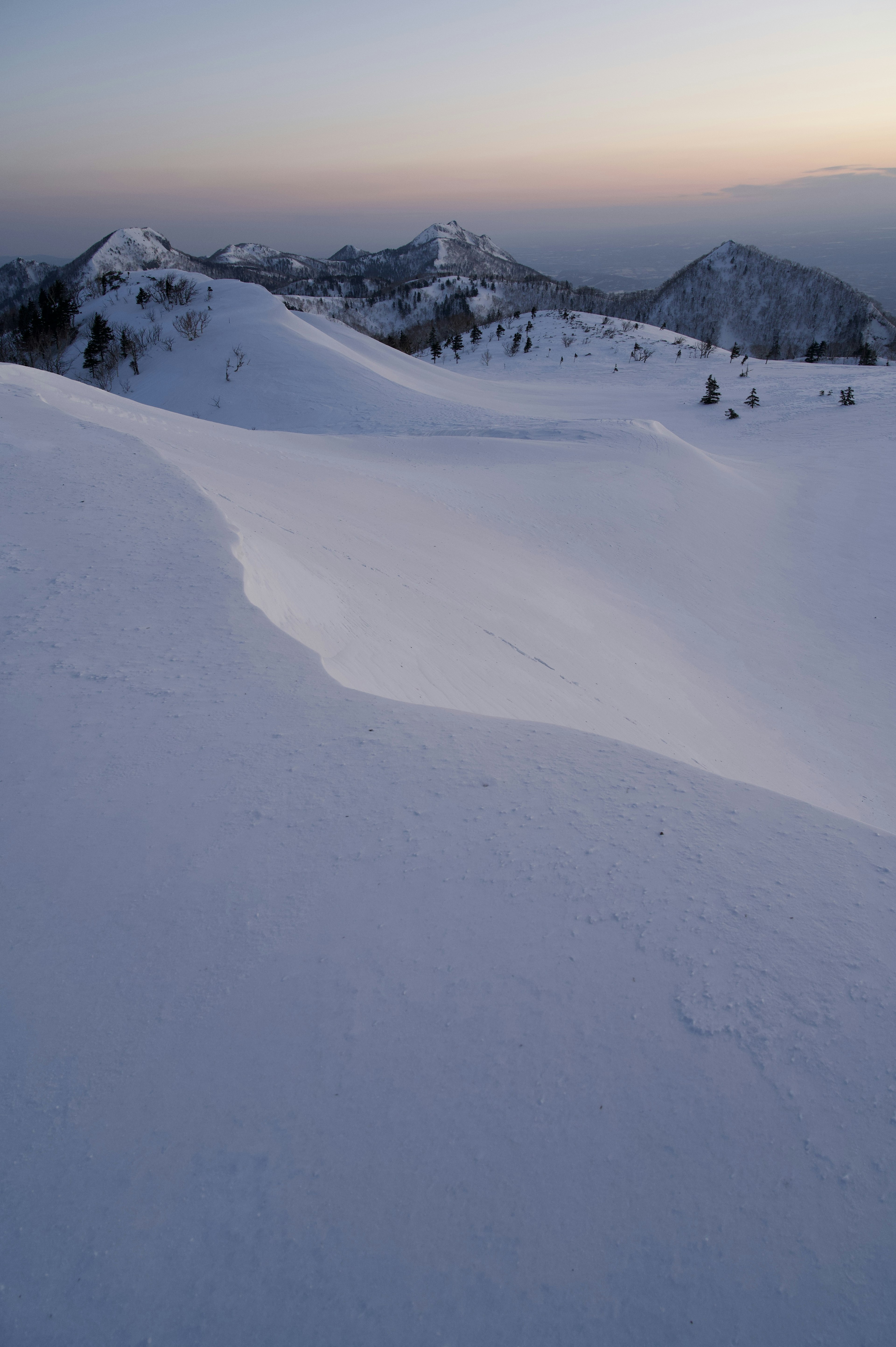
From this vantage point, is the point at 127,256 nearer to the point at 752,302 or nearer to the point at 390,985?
the point at 752,302

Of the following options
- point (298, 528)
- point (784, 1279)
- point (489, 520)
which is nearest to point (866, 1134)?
point (784, 1279)

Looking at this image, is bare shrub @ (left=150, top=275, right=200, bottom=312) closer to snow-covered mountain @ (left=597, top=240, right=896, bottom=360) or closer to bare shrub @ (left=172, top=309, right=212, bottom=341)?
bare shrub @ (left=172, top=309, right=212, bottom=341)

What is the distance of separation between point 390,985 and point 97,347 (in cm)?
3556

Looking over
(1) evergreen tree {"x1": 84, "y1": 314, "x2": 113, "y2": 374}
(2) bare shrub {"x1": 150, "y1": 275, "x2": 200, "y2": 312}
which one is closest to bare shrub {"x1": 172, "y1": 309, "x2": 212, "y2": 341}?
(1) evergreen tree {"x1": 84, "y1": 314, "x2": 113, "y2": 374}

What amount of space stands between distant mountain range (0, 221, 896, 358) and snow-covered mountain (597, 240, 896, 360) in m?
0.12

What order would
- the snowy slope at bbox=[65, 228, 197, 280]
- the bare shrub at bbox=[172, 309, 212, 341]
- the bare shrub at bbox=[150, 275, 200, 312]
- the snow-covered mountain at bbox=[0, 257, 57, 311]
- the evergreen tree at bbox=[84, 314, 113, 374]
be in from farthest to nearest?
the snow-covered mountain at bbox=[0, 257, 57, 311]
the snowy slope at bbox=[65, 228, 197, 280]
the bare shrub at bbox=[150, 275, 200, 312]
the bare shrub at bbox=[172, 309, 212, 341]
the evergreen tree at bbox=[84, 314, 113, 374]

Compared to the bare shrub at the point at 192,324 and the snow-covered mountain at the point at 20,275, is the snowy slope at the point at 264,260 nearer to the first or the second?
the snow-covered mountain at the point at 20,275

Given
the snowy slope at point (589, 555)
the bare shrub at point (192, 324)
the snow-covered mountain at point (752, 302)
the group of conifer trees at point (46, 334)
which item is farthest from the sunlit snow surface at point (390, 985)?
the snow-covered mountain at point (752, 302)

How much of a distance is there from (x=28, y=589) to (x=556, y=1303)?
4.93 metres

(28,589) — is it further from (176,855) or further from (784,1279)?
(784,1279)

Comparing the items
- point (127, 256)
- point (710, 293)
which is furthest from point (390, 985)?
point (127, 256)

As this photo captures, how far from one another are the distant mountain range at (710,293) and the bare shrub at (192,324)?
48768mm

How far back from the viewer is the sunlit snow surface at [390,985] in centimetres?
186

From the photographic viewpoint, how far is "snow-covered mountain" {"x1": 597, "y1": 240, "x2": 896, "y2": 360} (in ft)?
295
